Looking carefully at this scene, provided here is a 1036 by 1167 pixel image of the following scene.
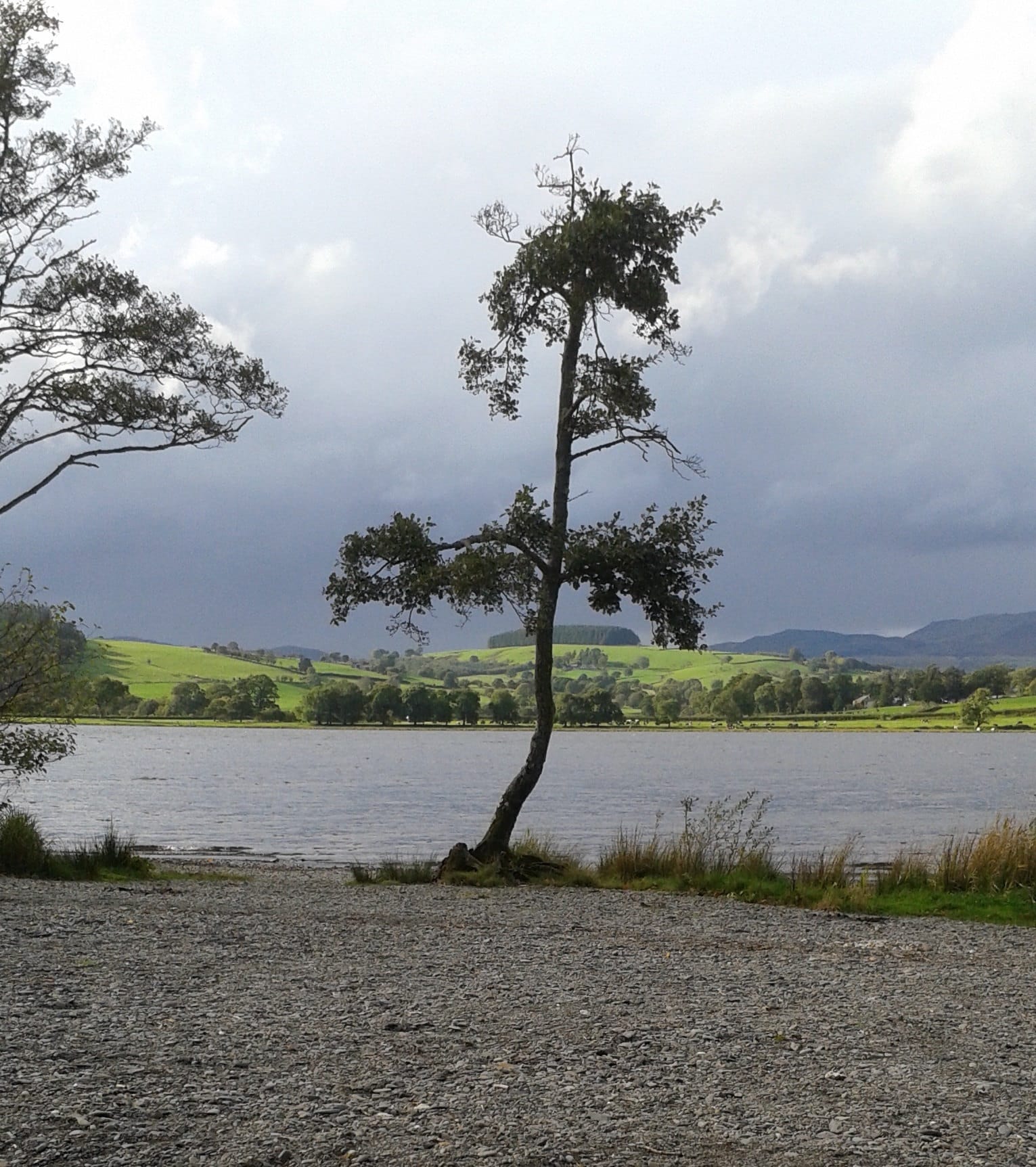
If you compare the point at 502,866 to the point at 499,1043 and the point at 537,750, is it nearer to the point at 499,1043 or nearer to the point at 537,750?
the point at 537,750

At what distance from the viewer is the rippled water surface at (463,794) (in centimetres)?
4303

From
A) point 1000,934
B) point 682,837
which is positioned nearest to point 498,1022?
point 1000,934

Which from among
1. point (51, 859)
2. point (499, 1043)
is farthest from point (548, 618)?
point (499, 1043)

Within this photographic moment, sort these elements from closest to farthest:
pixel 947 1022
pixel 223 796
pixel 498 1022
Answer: pixel 498 1022, pixel 947 1022, pixel 223 796

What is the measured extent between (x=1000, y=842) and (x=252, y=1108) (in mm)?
15177

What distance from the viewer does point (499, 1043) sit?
791 centimetres

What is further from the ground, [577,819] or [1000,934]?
[1000,934]

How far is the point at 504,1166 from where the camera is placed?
557cm

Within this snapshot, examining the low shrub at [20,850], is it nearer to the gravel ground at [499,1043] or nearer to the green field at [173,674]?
the gravel ground at [499,1043]

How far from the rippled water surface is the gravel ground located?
22814mm

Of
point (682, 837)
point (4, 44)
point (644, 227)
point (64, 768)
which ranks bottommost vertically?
point (64, 768)

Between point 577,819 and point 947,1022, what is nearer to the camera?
point 947,1022

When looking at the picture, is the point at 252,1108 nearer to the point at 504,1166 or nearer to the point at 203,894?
the point at 504,1166

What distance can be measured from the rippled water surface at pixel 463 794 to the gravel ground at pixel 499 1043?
22.8 metres
